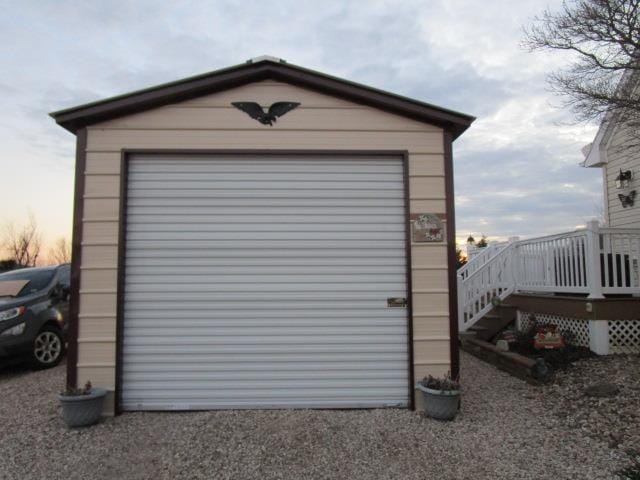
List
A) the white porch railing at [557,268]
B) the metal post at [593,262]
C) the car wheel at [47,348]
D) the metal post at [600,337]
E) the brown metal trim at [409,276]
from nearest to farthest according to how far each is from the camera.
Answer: the brown metal trim at [409,276], the metal post at [600,337], the metal post at [593,262], the white porch railing at [557,268], the car wheel at [47,348]

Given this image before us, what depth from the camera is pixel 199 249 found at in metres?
5.20

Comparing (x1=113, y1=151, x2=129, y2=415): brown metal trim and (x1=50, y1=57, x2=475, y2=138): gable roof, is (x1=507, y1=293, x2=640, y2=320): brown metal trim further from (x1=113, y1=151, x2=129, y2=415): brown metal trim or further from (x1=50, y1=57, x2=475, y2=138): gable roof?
(x1=113, y1=151, x2=129, y2=415): brown metal trim

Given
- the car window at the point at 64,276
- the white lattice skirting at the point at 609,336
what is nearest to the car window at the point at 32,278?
the car window at the point at 64,276

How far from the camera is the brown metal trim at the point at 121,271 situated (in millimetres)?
4973

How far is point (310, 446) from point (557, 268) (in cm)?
558

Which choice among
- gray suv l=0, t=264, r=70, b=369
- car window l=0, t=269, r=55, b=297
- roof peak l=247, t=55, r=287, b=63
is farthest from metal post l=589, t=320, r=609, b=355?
car window l=0, t=269, r=55, b=297

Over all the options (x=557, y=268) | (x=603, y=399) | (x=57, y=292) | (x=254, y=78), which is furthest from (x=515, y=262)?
(x=57, y=292)

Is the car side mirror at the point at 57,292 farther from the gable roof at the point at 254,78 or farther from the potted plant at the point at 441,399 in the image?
the potted plant at the point at 441,399

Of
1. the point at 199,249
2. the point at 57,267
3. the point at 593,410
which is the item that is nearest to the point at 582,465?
the point at 593,410

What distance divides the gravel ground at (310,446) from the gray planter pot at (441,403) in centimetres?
9

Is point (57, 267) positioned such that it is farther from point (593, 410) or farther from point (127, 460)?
point (593, 410)

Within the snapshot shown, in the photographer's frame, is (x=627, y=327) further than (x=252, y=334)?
Yes

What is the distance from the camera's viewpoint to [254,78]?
5.26 m

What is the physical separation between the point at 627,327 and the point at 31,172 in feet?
39.0
